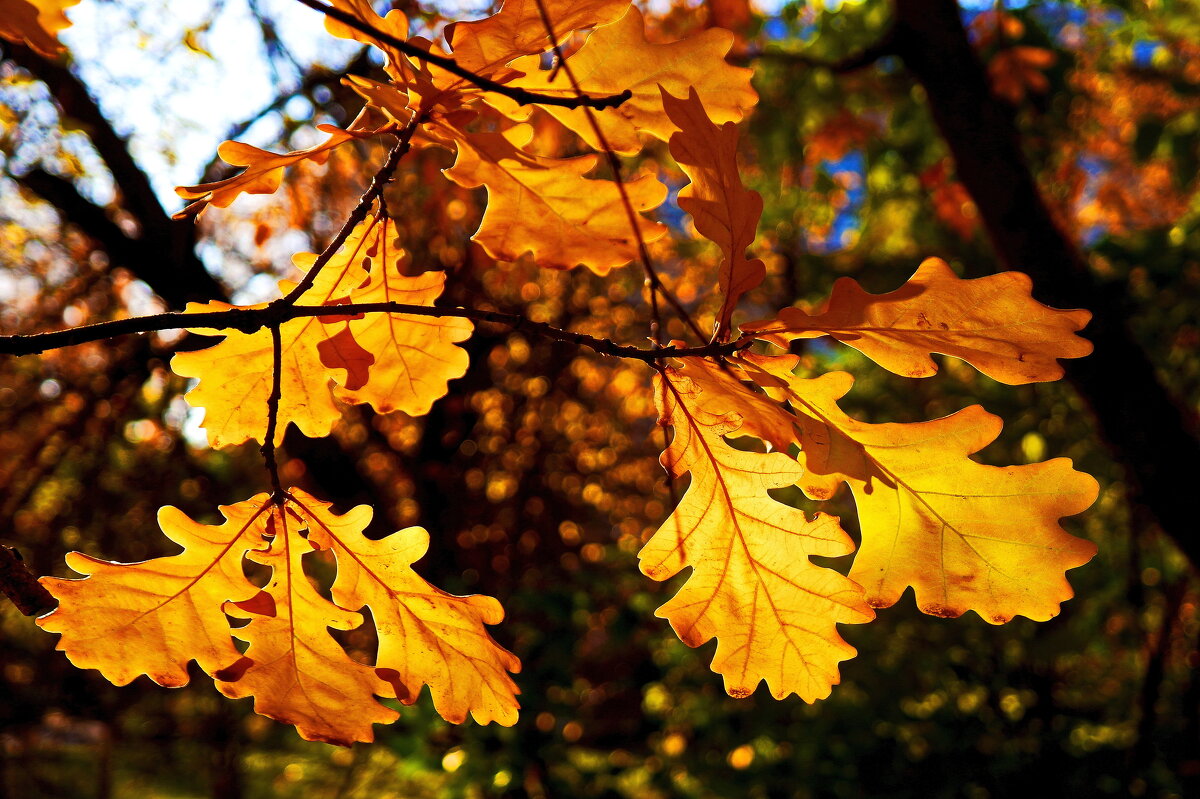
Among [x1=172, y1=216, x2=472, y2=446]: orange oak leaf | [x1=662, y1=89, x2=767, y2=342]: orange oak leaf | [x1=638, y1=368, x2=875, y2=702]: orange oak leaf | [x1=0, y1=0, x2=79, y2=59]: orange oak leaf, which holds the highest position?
[x1=0, y1=0, x2=79, y2=59]: orange oak leaf

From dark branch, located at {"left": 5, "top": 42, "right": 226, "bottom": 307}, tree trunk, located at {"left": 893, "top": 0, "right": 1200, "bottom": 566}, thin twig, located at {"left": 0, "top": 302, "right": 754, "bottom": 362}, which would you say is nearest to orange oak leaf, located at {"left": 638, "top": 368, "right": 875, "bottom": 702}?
thin twig, located at {"left": 0, "top": 302, "right": 754, "bottom": 362}

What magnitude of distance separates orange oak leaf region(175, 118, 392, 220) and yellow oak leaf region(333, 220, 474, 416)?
11cm

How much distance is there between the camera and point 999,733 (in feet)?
10.3

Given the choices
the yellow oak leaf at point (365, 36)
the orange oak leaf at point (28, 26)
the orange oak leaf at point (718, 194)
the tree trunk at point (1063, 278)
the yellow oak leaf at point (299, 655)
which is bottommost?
the yellow oak leaf at point (299, 655)

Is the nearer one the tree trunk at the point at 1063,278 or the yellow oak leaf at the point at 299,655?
the yellow oak leaf at the point at 299,655

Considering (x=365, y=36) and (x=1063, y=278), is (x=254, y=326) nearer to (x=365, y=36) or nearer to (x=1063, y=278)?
(x=365, y=36)

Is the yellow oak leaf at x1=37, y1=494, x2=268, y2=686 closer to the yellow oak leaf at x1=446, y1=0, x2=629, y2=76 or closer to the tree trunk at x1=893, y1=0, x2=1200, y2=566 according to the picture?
the yellow oak leaf at x1=446, y1=0, x2=629, y2=76

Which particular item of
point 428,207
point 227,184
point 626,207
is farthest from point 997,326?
point 428,207

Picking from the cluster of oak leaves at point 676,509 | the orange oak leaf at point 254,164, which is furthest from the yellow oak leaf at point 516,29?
the orange oak leaf at point 254,164

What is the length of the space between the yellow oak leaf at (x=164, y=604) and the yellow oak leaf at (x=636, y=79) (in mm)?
466

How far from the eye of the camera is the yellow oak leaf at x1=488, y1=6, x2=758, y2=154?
792mm

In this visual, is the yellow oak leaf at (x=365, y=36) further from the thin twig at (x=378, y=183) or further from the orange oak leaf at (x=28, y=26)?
the orange oak leaf at (x=28, y=26)

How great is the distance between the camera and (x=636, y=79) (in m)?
0.81

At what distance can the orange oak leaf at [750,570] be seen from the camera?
747mm
